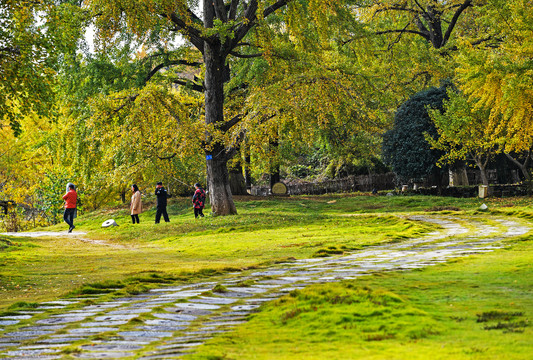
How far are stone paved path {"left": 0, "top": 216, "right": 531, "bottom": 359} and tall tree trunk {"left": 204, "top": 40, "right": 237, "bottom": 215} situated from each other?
43.9 feet

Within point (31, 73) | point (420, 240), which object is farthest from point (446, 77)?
point (31, 73)

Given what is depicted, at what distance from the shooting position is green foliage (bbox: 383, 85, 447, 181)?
31000 millimetres

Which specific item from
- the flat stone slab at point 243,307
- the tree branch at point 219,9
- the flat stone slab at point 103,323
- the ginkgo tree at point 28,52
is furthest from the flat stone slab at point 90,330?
the tree branch at point 219,9

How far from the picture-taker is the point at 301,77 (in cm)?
2069

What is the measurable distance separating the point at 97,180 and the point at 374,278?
2621 cm

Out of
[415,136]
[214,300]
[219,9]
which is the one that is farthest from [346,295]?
[415,136]

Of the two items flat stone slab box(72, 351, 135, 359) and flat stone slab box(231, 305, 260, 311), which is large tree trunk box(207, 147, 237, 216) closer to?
flat stone slab box(231, 305, 260, 311)

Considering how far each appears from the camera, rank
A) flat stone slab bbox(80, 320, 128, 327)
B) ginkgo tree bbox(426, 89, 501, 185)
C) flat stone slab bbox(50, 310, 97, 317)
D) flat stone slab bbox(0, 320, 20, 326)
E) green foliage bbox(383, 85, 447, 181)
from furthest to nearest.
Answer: green foliage bbox(383, 85, 447, 181) < ginkgo tree bbox(426, 89, 501, 185) < flat stone slab bbox(50, 310, 97, 317) < flat stone slab bbox(0, 320, 20, 326) < flat stone slab bbox(80, 320, 128, 327)

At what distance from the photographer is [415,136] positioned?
31172 millimetres

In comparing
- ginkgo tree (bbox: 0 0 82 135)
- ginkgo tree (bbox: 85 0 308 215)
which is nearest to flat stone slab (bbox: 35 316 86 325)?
ginkgo tree (bbox: 0 0 82 135)

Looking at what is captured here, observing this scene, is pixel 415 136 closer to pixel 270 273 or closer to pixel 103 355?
pixel 270 273

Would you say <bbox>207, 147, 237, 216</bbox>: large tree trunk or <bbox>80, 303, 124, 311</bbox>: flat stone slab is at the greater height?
<bbox>207, 147, 237, 216</bbox>: large tree trunk

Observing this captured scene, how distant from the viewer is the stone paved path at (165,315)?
4.02 meters

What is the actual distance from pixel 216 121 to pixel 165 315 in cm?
1776
